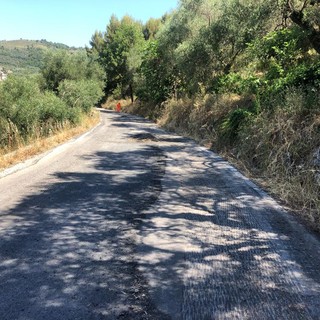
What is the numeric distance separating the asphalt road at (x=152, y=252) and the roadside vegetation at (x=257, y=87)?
0.98 metres

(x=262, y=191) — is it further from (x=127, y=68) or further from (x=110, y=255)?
(x=127, y=68)

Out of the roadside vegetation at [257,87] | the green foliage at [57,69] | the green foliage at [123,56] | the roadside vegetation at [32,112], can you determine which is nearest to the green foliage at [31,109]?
the roadside vegetation at [32,112]

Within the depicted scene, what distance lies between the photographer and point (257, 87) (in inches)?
456

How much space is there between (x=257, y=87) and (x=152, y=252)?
9.07m

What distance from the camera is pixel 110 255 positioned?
3.78 meters

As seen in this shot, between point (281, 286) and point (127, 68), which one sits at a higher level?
point (127, 68)

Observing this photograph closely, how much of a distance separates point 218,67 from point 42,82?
1870 cm

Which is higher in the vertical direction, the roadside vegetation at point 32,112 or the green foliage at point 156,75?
the green foliage at point 156,75

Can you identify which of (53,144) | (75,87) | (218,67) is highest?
(218,67)

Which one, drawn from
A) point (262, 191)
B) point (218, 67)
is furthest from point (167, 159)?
point (218, 67)

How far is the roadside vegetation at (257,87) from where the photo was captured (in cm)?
689

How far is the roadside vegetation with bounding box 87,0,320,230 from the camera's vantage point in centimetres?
689

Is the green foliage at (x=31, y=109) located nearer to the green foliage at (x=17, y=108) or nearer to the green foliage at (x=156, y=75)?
the green foliage at (x=17, y=108)

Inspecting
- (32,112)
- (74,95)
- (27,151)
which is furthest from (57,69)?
(27,151)
